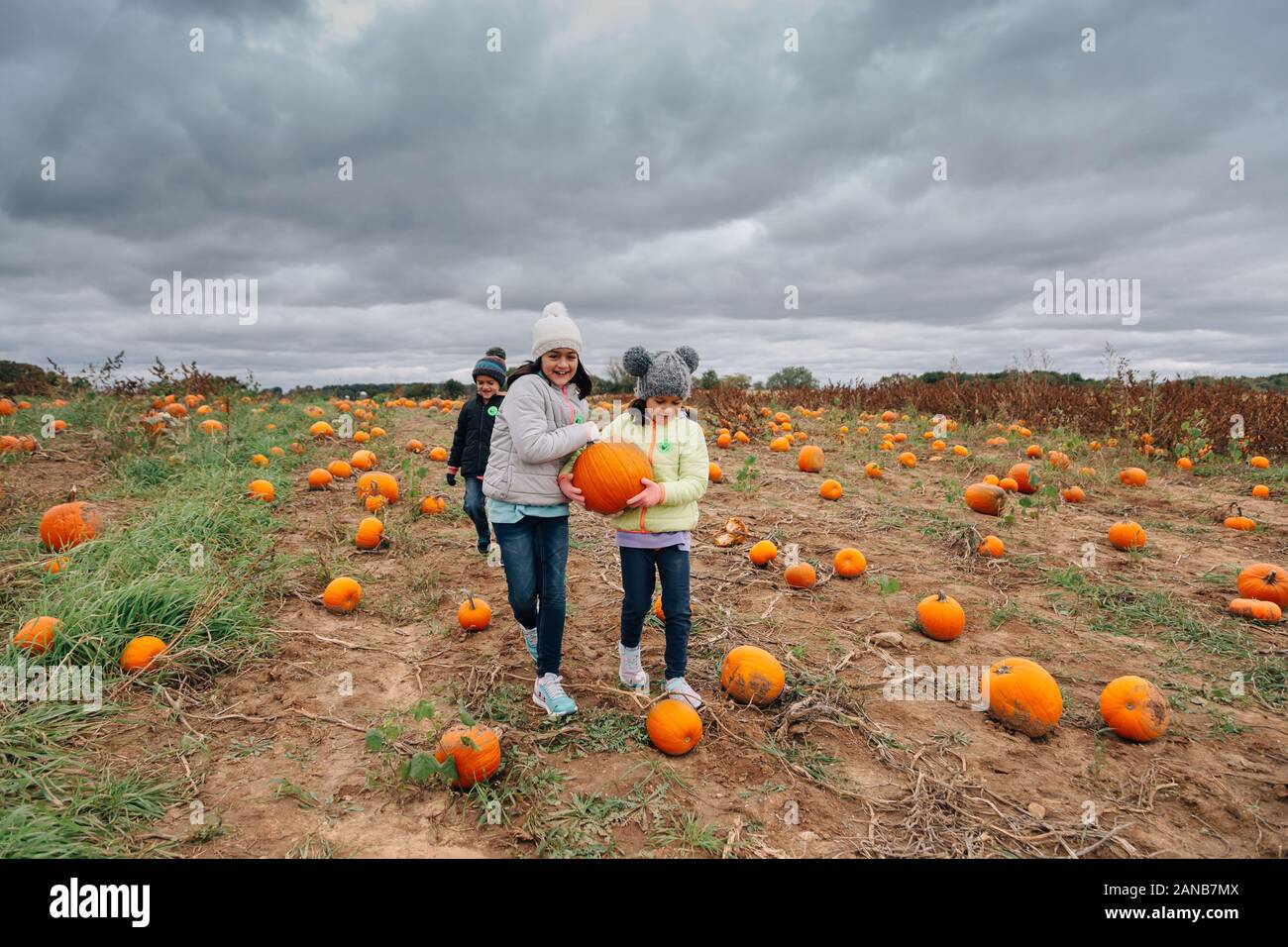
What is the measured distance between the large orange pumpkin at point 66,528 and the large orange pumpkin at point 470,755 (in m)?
4.49

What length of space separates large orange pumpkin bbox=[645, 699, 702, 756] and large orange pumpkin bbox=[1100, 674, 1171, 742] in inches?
93.0

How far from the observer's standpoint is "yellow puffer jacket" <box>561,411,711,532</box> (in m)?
3.32

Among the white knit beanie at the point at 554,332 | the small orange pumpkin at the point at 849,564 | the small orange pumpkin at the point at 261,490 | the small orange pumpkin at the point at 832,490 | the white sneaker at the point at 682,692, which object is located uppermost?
the white knit beanie at the point at 554,332

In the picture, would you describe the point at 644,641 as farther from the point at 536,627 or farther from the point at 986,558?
the point at 986,558

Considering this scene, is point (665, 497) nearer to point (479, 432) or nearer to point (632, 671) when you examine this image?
point (632, 671)

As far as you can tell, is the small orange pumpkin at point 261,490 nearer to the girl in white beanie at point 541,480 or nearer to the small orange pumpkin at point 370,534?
the small orange pumpkin at point 370,534

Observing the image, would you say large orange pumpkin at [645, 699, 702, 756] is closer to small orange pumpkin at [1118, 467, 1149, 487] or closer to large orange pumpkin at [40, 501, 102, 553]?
large orange pumpkin at [40, 501, 102, 553]

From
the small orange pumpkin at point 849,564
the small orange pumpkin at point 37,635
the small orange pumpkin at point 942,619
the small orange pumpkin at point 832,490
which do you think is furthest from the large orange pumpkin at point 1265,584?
the small orange pumpkin at point 37,635

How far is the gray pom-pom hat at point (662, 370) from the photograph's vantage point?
11.1 ft

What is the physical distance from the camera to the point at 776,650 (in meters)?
4.22

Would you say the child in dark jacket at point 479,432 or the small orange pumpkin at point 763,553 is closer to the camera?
the small orange pumpkin at point 763,553

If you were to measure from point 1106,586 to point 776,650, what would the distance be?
3.34 m

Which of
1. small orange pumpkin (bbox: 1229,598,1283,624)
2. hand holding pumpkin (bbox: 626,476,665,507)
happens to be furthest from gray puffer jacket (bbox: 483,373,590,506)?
small orange pumpkin (bbox: 1229,598,1283,624)
